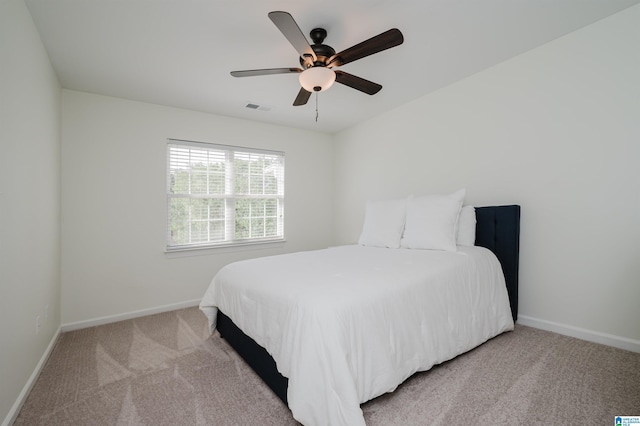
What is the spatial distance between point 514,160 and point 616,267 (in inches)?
43.8

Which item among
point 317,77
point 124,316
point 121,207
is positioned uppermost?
point 317,77

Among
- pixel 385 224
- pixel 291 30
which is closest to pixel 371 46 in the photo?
pixel 291 30

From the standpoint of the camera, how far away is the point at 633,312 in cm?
204

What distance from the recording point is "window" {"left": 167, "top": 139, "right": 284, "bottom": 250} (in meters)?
3.57

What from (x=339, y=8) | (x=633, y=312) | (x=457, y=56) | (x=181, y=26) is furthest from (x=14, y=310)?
(x=633, y=312)

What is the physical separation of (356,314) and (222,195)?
9.58 ft

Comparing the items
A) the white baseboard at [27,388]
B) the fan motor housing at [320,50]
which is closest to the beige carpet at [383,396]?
the white baseboard at [27,388]

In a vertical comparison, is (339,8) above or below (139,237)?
above

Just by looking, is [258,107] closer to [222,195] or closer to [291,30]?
[222,195]

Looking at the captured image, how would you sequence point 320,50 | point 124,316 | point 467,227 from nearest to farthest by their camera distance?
point 320,50, point 467,227, point 124,316

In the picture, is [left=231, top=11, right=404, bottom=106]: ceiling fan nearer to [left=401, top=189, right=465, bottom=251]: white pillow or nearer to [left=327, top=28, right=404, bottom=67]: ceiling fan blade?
[left=327, top=28, right=404, bottom=67]: ceiling fan blade

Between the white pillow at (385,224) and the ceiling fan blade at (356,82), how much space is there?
48.5 inches

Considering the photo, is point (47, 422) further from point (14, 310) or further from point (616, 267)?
point (616, 267)

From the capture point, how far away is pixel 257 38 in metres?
2.20
